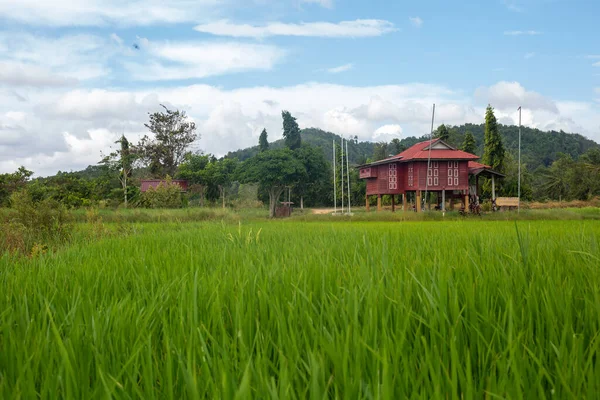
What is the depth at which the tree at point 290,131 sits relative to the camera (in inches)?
1609

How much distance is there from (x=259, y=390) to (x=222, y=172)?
123 ft

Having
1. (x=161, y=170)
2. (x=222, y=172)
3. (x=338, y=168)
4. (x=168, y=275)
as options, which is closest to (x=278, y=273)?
(x=168, y=275)

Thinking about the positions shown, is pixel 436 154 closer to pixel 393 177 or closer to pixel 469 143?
pixel 393 177

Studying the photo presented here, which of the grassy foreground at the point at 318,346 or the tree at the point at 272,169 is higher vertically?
the tree at the point at 272,169

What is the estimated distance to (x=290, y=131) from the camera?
135 feet

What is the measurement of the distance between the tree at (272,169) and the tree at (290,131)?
24.6 ft

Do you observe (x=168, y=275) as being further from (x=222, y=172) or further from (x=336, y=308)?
(x=222, y=172)

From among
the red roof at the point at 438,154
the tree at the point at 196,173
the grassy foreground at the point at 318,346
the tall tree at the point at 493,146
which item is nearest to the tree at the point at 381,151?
the tall tree at the point at 493,146

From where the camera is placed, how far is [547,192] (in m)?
49.0

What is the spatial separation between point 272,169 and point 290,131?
10.2 metres

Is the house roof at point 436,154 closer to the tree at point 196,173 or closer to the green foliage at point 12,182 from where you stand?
the tree at point 196,173

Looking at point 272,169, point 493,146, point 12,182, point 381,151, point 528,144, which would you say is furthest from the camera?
point 528,144

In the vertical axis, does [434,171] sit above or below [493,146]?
below

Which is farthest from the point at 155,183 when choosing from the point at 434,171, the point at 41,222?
the point at 41,222
